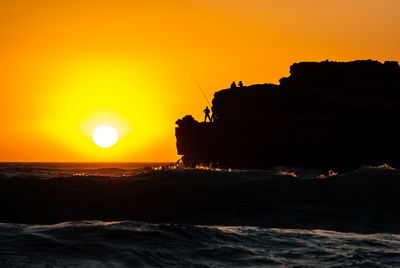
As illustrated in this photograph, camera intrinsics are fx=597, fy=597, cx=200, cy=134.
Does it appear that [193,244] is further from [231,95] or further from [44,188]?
[231,95]

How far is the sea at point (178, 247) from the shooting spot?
33.6 ft

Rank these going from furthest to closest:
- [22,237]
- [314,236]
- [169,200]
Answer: [169,200] < [314,236] < [22,237]

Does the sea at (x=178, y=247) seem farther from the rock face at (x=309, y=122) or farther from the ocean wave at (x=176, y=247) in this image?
the rock face at (x=309, y=122)

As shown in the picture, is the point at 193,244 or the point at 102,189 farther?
the point at 102,189

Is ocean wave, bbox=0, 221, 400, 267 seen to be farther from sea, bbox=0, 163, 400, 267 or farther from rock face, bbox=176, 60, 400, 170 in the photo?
rock face, bbox=176, 60, 400, 170

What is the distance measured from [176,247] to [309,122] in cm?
5300

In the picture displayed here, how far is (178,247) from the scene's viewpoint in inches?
454

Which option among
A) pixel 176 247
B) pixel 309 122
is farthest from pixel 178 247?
pixel 309 122

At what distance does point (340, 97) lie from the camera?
66.3 metres

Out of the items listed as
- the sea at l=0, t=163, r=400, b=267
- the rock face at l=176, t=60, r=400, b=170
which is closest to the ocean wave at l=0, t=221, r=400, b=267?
the sea at l=0, t=163, r=400, b=267

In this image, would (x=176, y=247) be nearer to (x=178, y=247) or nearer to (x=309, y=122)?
(x=178, y=247)

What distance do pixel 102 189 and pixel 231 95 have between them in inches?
1791

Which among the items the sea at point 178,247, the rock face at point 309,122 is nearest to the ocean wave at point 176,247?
the sea at point 178,247

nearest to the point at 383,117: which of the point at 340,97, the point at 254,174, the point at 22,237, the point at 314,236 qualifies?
the point at 340,97
